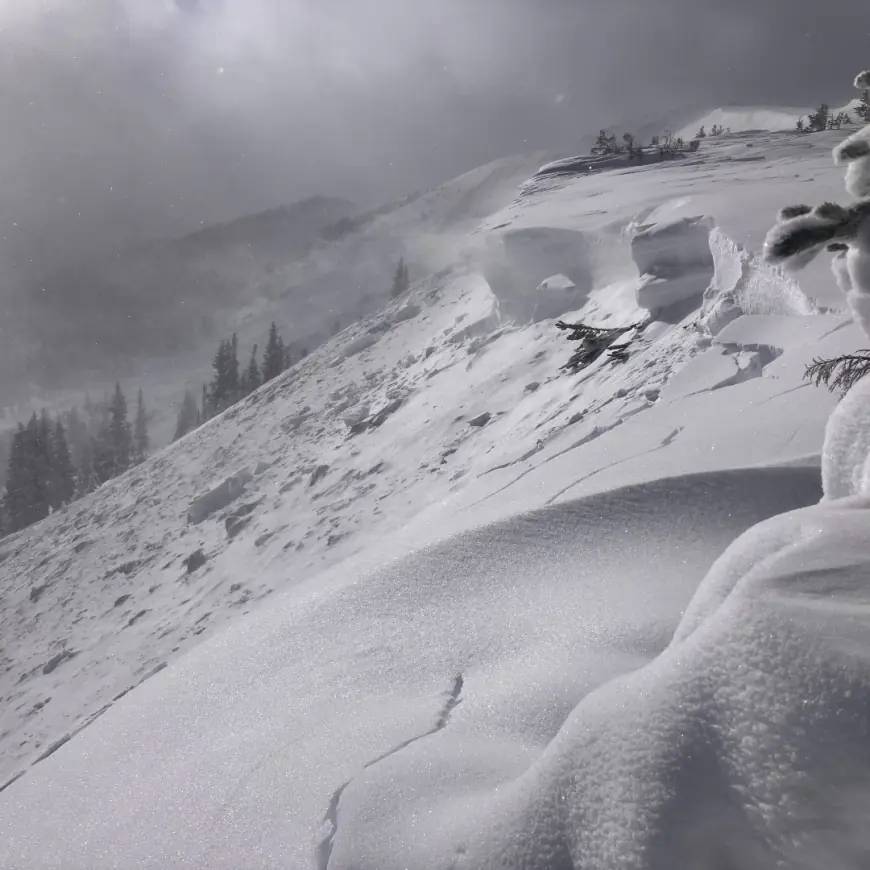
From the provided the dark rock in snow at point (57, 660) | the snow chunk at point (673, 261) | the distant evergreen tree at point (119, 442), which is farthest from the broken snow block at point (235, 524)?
the distant evergreen tree at point (119, 442)

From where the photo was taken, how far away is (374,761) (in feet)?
9.80

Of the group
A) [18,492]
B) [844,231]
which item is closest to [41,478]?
[18,492]

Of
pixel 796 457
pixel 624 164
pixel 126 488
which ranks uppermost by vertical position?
pixel 624 164

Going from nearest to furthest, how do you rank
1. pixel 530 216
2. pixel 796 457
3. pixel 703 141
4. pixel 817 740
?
1. pixel 817 740
2. pixel 796 457
3. pixel 530 216
4. pixel 703 141

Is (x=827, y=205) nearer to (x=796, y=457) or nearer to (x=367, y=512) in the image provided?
(x=796, y=457)

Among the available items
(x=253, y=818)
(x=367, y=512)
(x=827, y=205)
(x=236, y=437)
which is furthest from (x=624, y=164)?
(x=253, y=818)

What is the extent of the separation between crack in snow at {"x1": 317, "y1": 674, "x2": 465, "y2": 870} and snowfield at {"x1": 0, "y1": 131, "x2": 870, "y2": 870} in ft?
0.06

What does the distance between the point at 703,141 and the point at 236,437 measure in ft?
86.5

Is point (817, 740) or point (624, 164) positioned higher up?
point (624, 164)

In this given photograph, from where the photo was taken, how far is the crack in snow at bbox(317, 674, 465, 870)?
2455 millimetres

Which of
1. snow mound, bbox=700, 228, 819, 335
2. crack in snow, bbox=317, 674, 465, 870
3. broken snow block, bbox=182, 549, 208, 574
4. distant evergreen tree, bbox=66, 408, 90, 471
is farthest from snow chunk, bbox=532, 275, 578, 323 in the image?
distant evergreen tree, bbox=66, 408, 90, 471

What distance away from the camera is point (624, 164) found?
26.4 m

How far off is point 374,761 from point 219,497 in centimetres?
1673

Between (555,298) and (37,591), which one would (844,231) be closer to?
(555,298)
